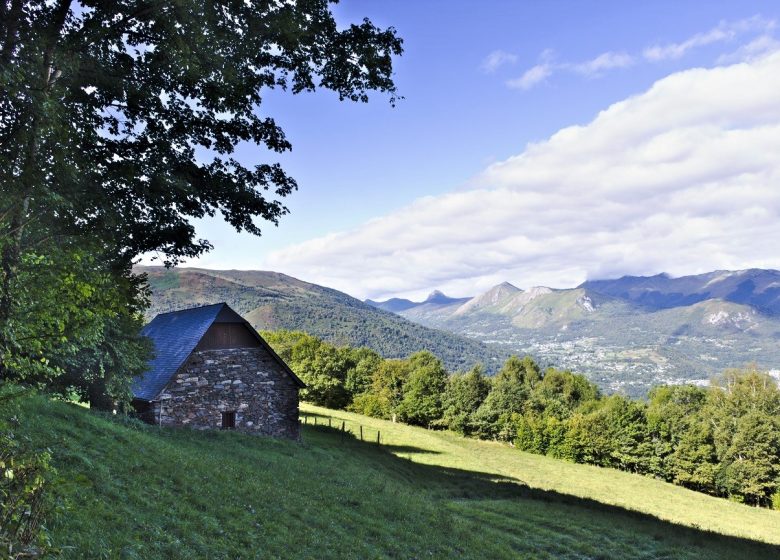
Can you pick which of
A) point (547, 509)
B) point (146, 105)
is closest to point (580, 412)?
point (547, 509)

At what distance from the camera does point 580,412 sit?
7781cm

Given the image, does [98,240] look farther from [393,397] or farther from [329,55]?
[393,397]

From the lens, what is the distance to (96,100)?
9.49m

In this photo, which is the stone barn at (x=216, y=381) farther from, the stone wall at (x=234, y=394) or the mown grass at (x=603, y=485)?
the mown grass at (x=603, y=485)

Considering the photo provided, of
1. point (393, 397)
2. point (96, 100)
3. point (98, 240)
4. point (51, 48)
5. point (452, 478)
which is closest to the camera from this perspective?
point (51, 48)

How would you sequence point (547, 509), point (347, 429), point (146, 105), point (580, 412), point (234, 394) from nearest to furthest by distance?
point (146, 105)
point (547, 509)
point (234, 394)
point (347, 429)
point (580, 412)

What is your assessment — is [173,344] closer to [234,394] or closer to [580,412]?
[234,394]

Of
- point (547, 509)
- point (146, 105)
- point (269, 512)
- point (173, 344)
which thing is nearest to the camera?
point (146, 105)

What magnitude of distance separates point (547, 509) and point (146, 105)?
26.0 meters

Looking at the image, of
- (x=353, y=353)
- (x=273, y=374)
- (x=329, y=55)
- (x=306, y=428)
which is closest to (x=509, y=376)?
(x=353, y=353)

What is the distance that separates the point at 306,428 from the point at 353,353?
51978mm

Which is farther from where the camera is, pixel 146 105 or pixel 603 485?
pixel 603 485

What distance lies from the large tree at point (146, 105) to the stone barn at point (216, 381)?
19.5 meters

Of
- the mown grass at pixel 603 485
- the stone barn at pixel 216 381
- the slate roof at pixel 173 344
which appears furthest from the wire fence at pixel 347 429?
the slate roof at pixel 173 344
